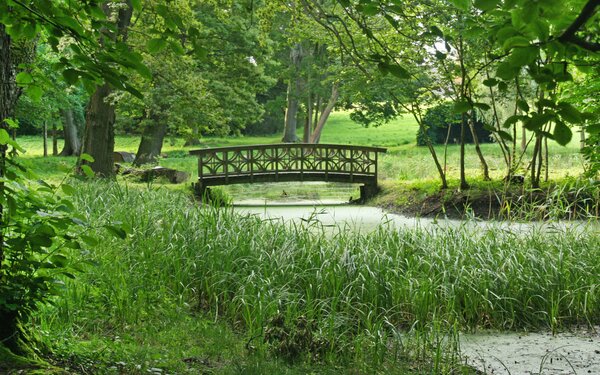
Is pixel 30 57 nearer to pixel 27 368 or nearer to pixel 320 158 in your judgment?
pixel 27 368

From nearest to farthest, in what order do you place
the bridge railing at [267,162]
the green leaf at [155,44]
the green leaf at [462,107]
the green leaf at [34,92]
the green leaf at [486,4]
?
the green leaf at [486,4]
the green leaf at [462,107]
the green leaf at [155,44]
the green leaf at [34,92]
the bridge railing at [267,162]

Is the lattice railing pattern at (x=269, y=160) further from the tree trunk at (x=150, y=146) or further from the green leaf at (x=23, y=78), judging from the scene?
the green leaf at (x=23, y=78)

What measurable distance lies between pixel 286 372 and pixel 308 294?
140 cm

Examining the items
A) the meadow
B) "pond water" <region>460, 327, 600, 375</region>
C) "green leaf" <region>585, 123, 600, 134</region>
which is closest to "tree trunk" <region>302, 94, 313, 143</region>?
the meadow

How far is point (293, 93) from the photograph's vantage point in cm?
2788

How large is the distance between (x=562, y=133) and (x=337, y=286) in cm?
409

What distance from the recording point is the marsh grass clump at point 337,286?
15.9 feet

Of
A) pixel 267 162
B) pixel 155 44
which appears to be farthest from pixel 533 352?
pixel 267 162

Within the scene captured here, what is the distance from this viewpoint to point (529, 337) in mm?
5555

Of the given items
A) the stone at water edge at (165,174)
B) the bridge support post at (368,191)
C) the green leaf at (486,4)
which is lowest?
the bridge support post at (368,191)

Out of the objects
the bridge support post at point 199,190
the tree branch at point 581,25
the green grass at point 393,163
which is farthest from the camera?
the bridge support post at point 199,190

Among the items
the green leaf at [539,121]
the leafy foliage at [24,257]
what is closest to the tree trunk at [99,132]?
the leafy foliage at [24,257]

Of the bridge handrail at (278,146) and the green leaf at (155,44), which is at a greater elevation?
the green leaf at (155,44)

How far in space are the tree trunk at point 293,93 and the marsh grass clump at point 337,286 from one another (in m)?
20.1
